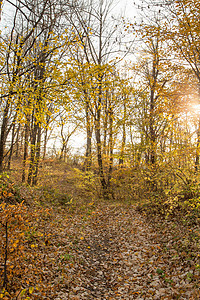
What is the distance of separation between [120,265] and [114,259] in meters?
0.35

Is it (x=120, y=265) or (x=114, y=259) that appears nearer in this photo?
(x=120, y=265)

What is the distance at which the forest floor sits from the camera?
414 centimetres

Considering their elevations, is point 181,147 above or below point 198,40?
below

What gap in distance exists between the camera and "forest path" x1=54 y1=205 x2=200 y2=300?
165 inches

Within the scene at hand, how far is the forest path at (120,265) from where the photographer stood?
165 inches

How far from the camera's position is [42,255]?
491 centimetres

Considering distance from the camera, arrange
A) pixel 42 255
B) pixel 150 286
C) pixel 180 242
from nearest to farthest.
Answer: pixel 150 286, pixel 42 255, pixel 180 242

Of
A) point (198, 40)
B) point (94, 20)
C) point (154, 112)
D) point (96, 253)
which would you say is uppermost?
point (94, 20)

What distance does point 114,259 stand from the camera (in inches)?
229

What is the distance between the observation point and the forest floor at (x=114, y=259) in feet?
13.6

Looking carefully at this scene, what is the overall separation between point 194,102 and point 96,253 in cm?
785

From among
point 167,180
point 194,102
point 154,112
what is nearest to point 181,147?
point 167,180

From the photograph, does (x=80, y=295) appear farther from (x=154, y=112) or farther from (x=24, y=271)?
(x=154, y=112)

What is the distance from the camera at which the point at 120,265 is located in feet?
18.1
